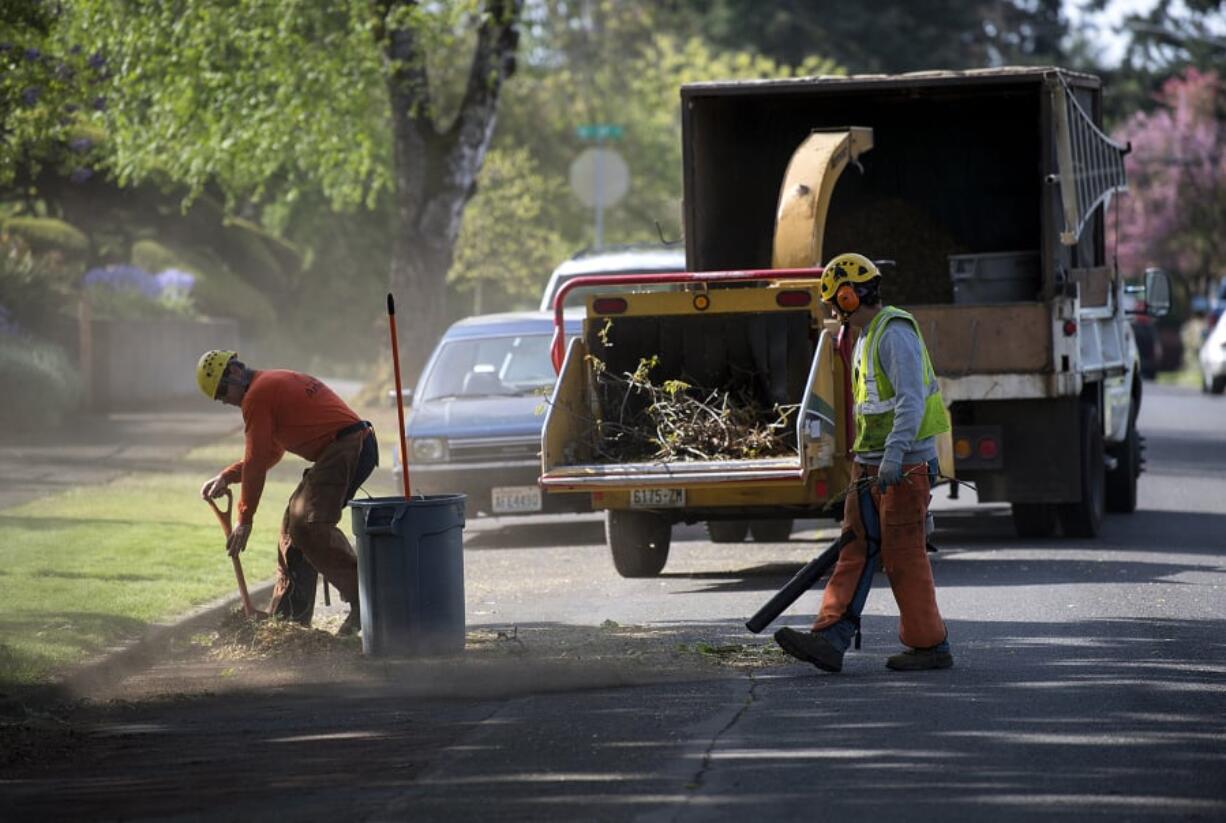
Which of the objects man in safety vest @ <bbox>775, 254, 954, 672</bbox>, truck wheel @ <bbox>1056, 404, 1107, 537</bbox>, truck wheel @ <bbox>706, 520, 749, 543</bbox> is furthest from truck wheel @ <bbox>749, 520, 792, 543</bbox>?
man in safety vest @ <bbox>775, 254, 954, 672</bbox>

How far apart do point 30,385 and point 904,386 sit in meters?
17.8

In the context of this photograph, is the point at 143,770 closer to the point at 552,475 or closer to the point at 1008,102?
the point at 552,475

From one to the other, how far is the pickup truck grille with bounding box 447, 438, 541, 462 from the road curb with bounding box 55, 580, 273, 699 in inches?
145

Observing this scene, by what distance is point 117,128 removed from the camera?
28938mm

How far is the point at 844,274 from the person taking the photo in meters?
10.3

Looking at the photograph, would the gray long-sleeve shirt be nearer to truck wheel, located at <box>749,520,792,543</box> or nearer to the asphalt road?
the asphalt road

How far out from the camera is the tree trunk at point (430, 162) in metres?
26.8

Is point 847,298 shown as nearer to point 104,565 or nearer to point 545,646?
point 545,646

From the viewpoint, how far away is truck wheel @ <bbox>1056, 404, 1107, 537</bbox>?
622 inches

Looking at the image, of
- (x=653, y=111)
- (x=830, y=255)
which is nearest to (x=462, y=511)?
(x=830, y=255)

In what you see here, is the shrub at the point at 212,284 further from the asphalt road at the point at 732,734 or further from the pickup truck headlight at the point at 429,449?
the asphalt road at the point at 732,734

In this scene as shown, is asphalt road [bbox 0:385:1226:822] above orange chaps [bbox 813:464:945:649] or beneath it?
beneath

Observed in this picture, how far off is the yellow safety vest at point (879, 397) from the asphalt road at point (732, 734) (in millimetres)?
1055

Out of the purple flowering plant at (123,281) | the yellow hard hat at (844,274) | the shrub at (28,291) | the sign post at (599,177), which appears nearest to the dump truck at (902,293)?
the yellow hard hat at (844,274)
